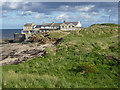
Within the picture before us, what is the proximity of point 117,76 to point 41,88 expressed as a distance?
8643 millimetres

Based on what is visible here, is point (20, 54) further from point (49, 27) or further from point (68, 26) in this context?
point (49, 27)

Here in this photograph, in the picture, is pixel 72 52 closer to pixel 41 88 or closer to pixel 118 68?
pixel 118 68

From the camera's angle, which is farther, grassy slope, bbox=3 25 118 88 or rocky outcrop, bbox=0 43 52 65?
rocky outcrop, bbox=0 43 52 65

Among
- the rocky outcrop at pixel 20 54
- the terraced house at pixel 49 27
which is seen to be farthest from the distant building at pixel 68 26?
the rocky outcrop at pixel 20 54

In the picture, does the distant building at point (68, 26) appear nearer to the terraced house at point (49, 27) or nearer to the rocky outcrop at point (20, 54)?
the terraced house at point (49, 27)

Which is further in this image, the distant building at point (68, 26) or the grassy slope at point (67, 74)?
the distant building at point (68, 26)

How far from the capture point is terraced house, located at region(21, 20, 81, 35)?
9969 cm

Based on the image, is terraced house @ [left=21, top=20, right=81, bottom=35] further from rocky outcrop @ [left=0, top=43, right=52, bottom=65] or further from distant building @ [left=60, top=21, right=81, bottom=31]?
rocky outcrop @ [left=0, top=43, right=52, bottom=65]

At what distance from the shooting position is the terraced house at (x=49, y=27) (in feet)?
327

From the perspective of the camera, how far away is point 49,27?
107188mm

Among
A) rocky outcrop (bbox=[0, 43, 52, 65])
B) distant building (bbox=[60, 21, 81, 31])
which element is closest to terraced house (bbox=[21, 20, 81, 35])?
distant building (bbox=[60, 21, 81, 31])

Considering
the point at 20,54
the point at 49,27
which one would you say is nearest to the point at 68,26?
the point at 49,27

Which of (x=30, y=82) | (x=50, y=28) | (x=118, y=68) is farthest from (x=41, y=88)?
(x=50, y=28)

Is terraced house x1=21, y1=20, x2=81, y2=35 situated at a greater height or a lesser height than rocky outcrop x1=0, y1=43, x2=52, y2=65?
greater
